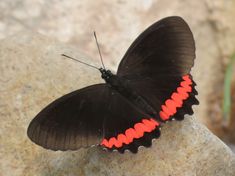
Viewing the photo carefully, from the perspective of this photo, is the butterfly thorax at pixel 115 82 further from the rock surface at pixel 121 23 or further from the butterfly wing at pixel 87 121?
the rock surface at pixel 121 23

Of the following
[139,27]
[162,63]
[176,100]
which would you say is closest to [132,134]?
[176,100]

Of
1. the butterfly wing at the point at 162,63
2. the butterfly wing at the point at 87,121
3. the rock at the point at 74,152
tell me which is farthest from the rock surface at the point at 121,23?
the butterfly wing at the point at 87,121

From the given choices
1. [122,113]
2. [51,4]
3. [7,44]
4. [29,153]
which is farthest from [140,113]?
[51,4]

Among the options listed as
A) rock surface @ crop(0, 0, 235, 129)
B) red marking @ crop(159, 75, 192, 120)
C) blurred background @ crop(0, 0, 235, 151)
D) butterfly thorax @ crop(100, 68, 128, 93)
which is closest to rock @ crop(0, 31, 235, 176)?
red marking @ crop(159, 75, 192, 120)

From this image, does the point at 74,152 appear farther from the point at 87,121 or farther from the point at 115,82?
the point at 115,82

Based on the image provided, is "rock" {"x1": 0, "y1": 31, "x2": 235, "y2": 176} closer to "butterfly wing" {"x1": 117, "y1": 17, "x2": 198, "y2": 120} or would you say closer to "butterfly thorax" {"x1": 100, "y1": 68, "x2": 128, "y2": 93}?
"butterfly wing" {"x1": 117, "y1": 17, "x2": 198, "y2": 120}

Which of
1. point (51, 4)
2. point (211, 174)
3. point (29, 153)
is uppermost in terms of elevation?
point (211, 174)

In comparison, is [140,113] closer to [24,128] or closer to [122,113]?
[122,113]
